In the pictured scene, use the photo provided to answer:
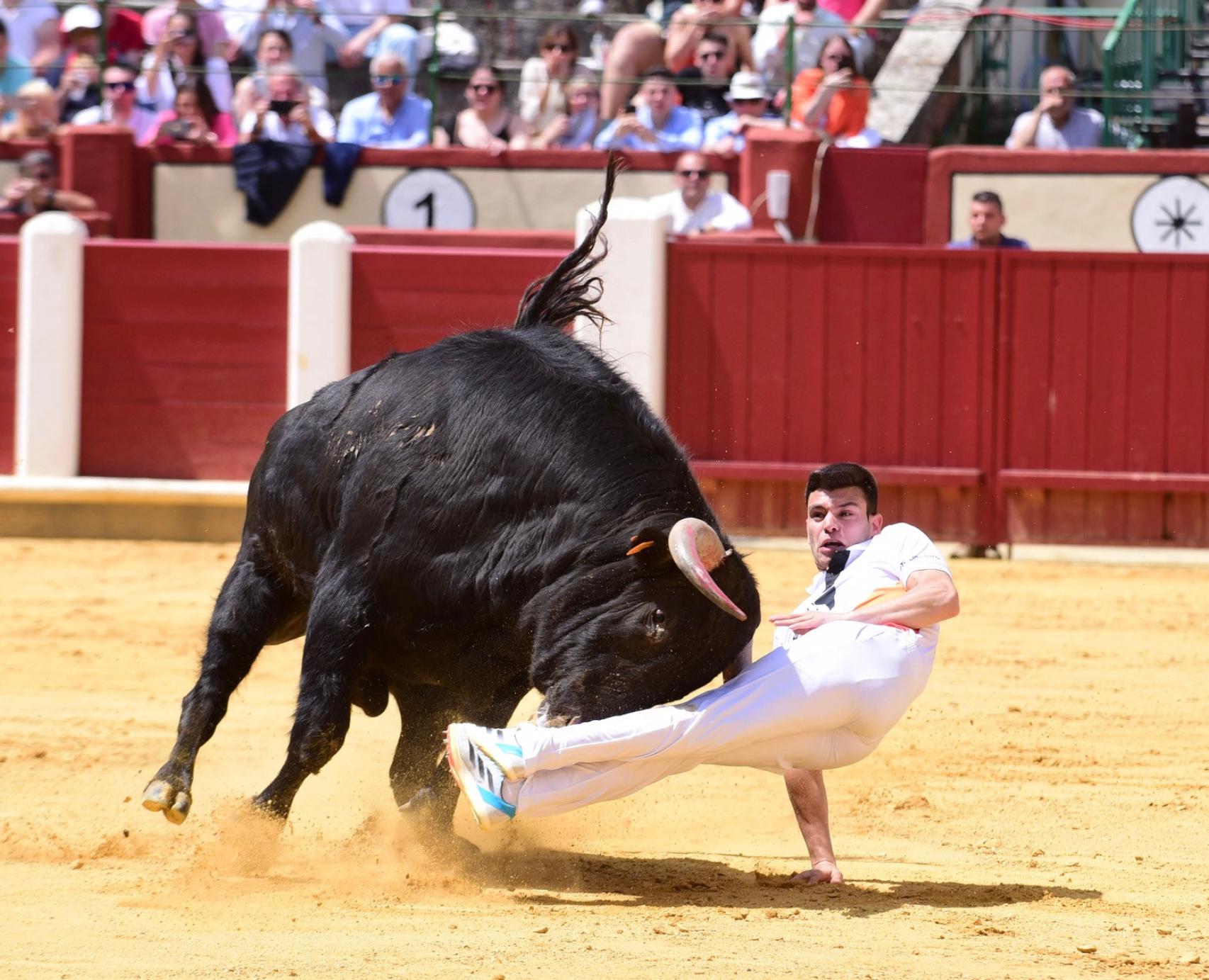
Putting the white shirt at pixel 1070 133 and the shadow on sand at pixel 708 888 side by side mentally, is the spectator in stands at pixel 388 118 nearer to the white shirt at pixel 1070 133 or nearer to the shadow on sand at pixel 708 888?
the white shirt at pixel 1070 133

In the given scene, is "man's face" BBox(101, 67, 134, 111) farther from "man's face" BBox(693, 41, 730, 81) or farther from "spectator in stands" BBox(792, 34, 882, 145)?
"spectator in stands" BBox(792, 34, 882, 145)

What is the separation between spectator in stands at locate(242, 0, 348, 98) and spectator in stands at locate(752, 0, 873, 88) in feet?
8.30

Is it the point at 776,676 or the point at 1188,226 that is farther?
the point at 1188,226

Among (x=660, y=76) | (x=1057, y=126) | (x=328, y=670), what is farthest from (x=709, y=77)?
(x=328, y=670)

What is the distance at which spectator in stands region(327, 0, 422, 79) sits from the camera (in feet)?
36.8

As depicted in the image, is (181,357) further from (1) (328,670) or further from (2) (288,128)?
(1) (328,670)

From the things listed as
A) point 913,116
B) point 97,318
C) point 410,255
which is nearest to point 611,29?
point 913,116

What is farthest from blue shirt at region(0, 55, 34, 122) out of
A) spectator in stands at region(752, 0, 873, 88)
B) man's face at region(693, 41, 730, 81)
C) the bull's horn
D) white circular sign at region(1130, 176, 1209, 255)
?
the bull's horn

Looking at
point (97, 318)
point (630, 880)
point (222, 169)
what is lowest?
point (630, 880)

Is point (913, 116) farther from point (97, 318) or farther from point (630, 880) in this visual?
point (630, 880)

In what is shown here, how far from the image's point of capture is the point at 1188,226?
10.3 m

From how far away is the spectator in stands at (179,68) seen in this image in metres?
11.0

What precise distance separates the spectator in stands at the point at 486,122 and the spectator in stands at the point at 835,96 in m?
1.61

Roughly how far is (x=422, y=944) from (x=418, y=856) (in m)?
0.81
